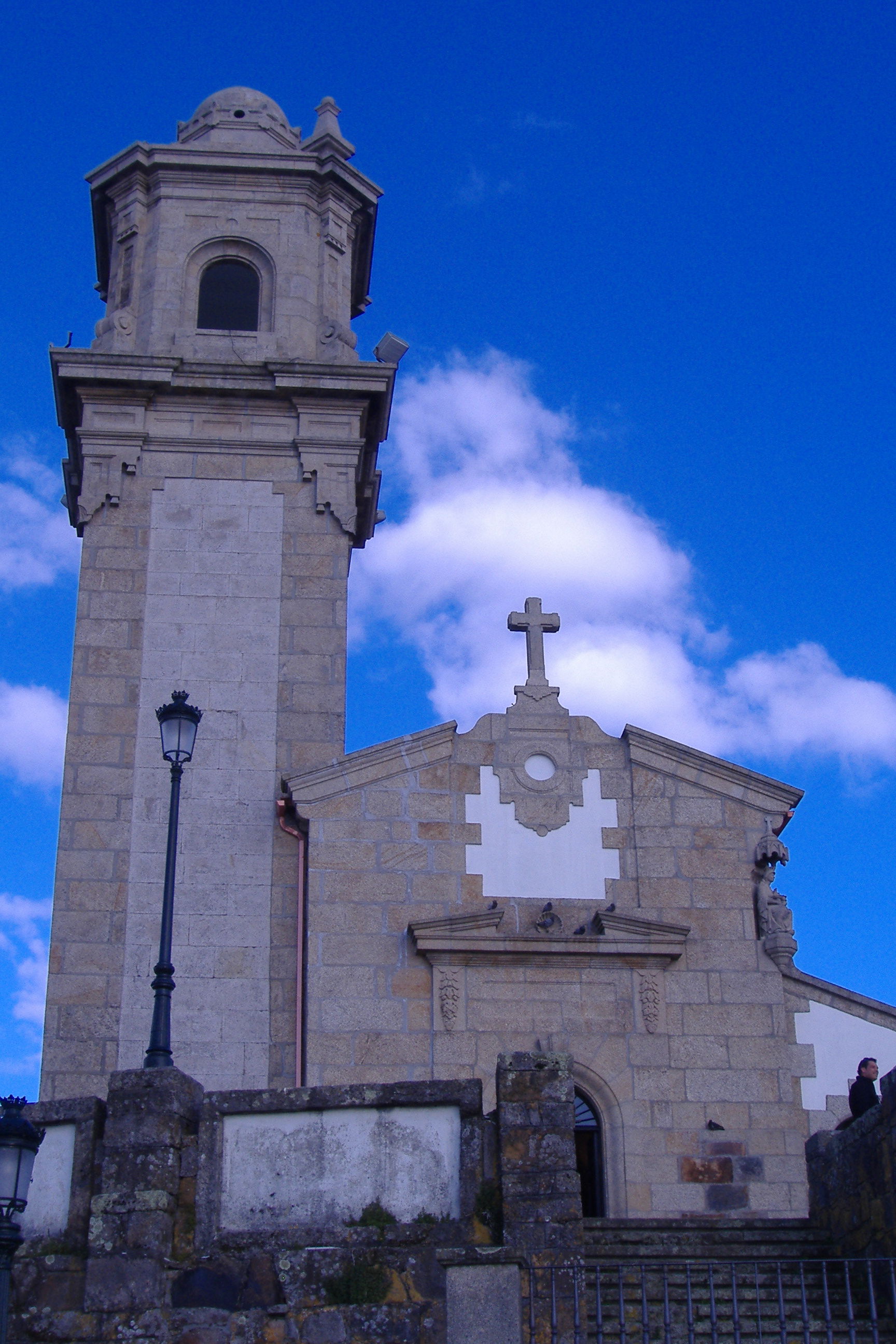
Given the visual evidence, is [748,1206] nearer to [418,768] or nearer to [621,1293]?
[418,768]

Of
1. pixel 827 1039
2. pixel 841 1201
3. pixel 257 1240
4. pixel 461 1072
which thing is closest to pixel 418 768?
pixel 461 1072

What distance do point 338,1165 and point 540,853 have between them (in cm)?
795

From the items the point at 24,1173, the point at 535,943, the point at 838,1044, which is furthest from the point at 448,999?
the point at 24,1173

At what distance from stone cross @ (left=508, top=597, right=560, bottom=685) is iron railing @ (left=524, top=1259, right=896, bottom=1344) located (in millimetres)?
8106

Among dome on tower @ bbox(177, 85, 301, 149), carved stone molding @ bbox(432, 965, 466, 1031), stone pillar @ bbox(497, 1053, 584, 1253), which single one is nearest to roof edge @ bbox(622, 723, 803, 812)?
carved stone molding @ bbox(432, 965, 466, 1031)

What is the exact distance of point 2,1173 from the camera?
9797mm

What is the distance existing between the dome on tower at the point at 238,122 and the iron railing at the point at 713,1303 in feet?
55.8

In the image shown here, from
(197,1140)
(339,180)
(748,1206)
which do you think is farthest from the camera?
(339,180)

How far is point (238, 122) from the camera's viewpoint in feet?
79.7

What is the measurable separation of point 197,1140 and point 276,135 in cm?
1714

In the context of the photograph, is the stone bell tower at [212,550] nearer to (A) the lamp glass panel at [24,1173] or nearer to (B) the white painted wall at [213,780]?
(B) the white painted wall at [213,780]

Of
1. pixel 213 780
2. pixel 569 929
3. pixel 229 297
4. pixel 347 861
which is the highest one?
pixel 229 297

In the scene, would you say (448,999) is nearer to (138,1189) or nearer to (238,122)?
(138,1189)

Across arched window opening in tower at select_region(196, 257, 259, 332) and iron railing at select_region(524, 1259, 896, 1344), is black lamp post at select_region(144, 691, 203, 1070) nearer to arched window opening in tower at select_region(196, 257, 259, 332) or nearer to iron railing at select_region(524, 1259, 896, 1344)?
iron railing at select_region(524, 1259, 896, 1344)
